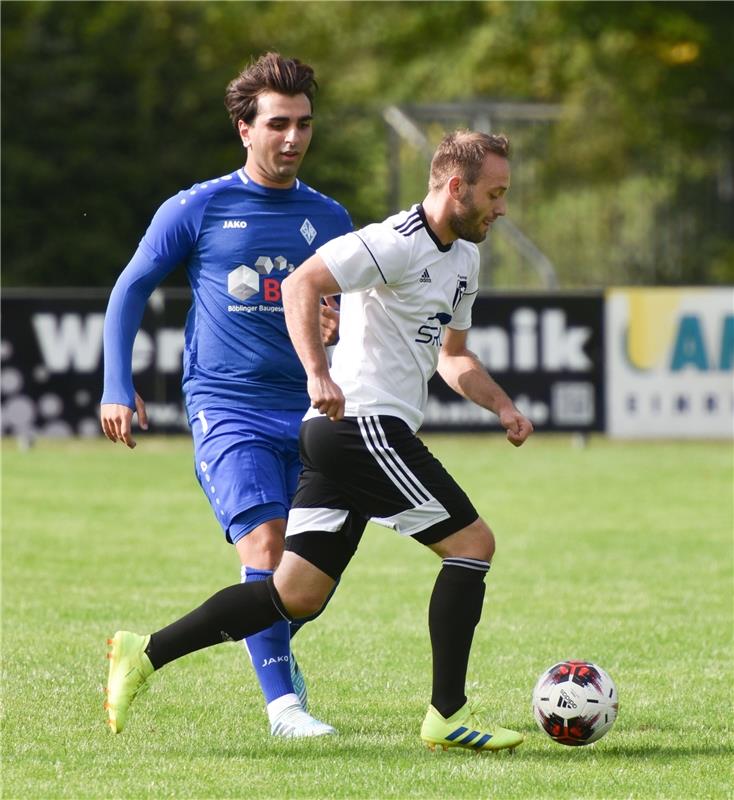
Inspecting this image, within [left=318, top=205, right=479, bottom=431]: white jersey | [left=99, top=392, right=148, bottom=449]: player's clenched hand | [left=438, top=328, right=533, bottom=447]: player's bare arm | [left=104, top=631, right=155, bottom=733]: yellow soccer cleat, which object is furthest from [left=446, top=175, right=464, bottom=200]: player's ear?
[left=104, top=631, right=155, bottom=733]: yellow soccer cleat

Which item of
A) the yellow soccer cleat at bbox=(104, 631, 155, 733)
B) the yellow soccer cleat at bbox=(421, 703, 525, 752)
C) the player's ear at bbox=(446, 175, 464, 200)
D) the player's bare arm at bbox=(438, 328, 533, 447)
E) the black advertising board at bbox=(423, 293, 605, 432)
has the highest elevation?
the player's ear at bbox=(446, 175, 464, 200)

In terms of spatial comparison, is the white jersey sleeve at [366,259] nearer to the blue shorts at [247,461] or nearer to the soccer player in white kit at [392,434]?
the soccer player in white kit at [392,434]

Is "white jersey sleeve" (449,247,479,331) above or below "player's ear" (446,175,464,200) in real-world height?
below

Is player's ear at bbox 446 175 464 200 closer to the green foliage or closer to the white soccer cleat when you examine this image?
the white soccer cleat

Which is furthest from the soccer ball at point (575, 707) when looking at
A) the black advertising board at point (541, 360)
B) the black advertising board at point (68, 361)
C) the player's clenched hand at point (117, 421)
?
the black advertising board at point (68, 361)

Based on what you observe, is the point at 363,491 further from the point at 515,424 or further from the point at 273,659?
the point at 273,659

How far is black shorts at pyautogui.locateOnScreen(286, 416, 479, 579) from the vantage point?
5.31 meters

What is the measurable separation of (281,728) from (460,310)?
1671 mm

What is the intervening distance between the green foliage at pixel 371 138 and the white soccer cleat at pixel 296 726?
21.5 m

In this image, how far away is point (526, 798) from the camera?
4867 mm

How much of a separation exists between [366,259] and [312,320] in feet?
0.89

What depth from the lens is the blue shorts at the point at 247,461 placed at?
585 cm

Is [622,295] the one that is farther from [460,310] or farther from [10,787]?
[10,787]

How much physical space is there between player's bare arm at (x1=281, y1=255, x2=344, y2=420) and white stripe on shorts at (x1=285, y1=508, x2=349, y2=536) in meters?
0.38
